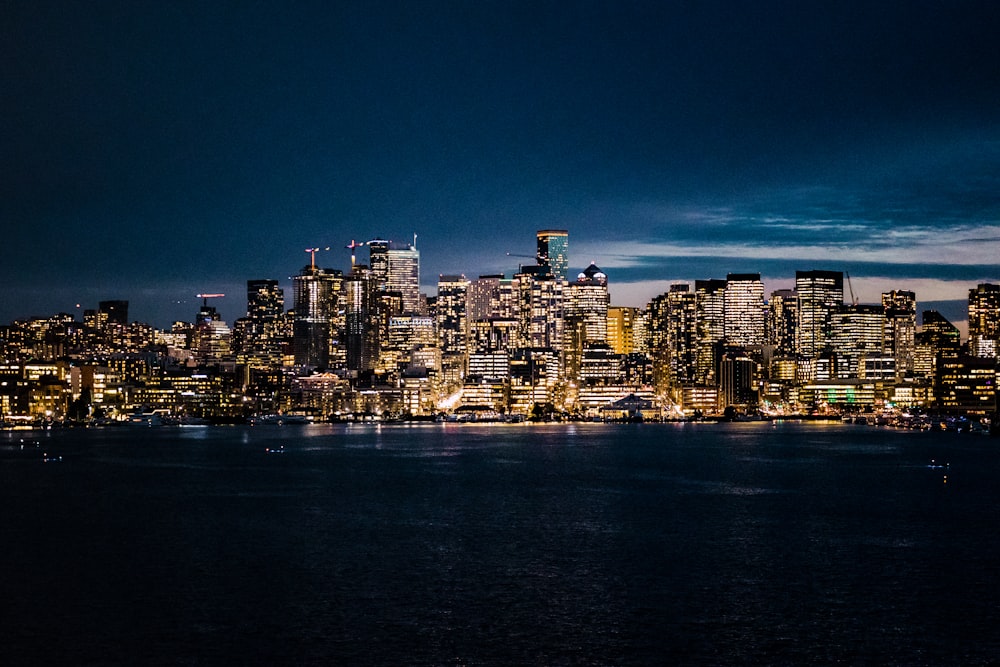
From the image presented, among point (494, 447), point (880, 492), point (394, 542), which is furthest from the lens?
point (494, 447)

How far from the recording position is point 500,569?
42031 mm

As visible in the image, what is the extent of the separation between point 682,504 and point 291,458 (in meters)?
50.7

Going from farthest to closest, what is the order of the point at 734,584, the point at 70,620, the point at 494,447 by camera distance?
1. the point at 494,447
2. the point at 734,584
3. the point at 70,620

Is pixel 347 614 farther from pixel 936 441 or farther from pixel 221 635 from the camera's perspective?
pixel 936 441

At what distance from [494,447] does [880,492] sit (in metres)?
59.3

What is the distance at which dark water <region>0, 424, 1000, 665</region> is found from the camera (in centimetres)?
3128

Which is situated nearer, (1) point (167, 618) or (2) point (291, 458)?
(1) point (167, 618)

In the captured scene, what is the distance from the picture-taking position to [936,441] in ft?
471

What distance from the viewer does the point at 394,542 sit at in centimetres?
4872

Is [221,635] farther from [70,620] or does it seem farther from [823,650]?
[823,650]

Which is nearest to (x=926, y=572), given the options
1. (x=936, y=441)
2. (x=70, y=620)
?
(x=70, y=620)

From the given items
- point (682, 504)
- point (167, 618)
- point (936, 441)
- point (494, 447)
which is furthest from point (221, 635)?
point (936, 441)

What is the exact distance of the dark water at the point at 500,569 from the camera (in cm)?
3128

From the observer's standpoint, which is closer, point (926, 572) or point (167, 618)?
point (167, 618)
